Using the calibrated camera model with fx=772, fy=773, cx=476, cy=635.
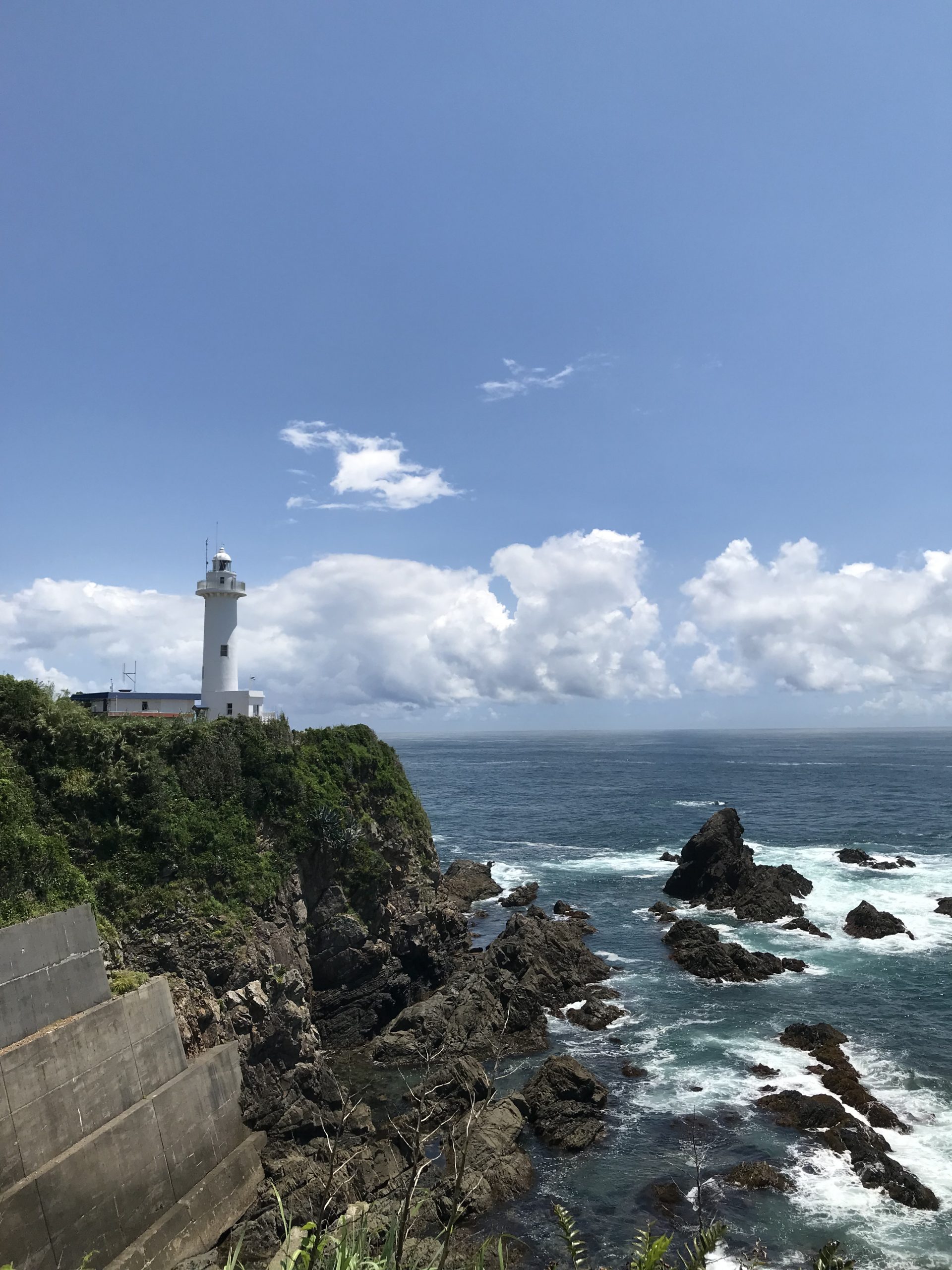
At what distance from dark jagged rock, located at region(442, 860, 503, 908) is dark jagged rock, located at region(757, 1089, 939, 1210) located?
2533 cm

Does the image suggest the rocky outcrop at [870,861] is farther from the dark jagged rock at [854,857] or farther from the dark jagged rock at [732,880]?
the dark jagged rock at [732,880]

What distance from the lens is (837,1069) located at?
2614cm

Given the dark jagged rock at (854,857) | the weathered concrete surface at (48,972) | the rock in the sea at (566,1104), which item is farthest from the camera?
the dark jagged rock at (854,857)

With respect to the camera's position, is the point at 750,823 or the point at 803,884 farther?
the point at 750,823

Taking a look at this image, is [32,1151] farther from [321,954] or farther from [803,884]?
[803,884]

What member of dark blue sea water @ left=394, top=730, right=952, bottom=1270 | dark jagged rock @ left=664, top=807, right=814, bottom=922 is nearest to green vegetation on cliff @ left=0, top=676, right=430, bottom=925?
dark blue sea water @ left=394, top=730, right=952, bottom=1270

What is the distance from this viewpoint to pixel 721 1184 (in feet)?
67.3

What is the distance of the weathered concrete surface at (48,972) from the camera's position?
1698 cm

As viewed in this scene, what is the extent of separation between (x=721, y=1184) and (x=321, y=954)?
1632cm

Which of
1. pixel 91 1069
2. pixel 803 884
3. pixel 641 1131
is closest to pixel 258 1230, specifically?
pixel 91 1069

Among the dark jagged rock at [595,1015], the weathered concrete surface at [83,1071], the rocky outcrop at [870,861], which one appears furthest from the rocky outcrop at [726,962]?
the weathered concrete surface at [83,1071]

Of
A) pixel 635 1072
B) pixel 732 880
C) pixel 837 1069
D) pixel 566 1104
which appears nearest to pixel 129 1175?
pixel 566 1104

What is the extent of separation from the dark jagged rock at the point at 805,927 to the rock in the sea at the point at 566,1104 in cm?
2128

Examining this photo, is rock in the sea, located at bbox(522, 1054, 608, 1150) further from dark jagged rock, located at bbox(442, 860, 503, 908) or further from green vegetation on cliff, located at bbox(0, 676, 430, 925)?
dark jagged rock, located at bbox(442, 860, 503, 908)
